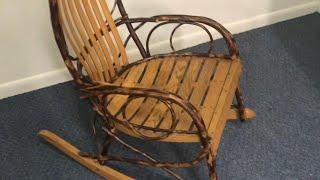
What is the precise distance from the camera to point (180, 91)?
5.05 feet

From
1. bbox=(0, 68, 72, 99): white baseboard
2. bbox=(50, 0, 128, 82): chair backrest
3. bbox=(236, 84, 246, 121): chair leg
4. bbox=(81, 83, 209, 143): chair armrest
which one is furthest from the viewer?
bbox=(0, 68, 72, 99): white baseboard

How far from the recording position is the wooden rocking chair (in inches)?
52.8

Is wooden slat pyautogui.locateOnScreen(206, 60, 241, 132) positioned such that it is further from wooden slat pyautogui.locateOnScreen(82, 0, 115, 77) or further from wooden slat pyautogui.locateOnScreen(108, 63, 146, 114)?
wooden slat pyautogui.locateOnScreen(82, 0, 115, 77)

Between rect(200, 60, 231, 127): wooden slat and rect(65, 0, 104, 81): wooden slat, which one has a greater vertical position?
rect(65, 0, 104, 81): wooden slat

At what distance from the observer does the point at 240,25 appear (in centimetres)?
238

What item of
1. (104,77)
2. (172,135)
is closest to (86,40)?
(104,77)

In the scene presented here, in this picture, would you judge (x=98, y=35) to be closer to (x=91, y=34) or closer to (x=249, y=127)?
(x=91, y=34)

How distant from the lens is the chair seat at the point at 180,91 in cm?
140

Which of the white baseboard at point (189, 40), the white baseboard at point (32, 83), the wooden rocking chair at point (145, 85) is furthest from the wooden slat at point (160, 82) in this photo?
the white baseboard at point (32, 83)

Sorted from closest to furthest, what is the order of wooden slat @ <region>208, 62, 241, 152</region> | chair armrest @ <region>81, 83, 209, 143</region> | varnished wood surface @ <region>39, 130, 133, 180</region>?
chair armrest @ <region>81, 83, 209, 143</region> → wooden slat @ <region>208, 62, 241, 152</region> → varnished wood surface @ <region>39, 130, 133, 180</region>

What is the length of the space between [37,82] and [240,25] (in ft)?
3.88

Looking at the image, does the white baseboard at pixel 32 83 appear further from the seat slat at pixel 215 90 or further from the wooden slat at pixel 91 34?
the seat slat at pixel 215 90

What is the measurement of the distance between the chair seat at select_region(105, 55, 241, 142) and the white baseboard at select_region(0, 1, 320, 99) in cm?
61

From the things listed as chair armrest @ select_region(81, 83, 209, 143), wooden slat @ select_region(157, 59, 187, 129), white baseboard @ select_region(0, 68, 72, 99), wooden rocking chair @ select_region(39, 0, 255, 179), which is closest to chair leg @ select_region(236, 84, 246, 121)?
wooden rocking chair @ select_region(39, 0, 255, 179)
